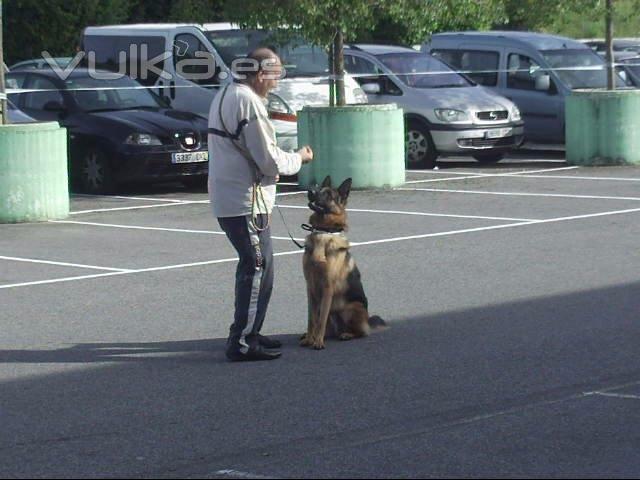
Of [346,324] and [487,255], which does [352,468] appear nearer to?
[346,324]

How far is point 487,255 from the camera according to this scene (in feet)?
42.2

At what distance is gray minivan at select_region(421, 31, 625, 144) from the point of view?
932 inches

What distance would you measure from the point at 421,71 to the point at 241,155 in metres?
14.6

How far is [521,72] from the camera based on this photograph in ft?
79.3

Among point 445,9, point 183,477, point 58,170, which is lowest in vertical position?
point 183,477

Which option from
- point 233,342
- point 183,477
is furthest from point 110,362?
point 183,477

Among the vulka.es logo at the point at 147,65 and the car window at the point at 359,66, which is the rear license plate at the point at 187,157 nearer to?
the vulka.es logo at the point at 147,65

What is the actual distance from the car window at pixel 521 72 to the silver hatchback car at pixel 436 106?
1.17 m

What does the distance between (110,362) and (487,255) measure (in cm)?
495

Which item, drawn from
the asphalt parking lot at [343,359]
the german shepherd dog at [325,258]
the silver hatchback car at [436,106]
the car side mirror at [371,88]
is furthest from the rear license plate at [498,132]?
the german shepherd dog at [325,258]

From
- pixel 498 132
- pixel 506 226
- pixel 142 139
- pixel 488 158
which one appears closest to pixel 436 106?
pixel 498 132

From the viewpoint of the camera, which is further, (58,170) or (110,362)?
(58,170)

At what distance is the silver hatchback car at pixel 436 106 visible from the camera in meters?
21.8

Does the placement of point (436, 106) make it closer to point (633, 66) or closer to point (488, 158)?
point (488, 158)
